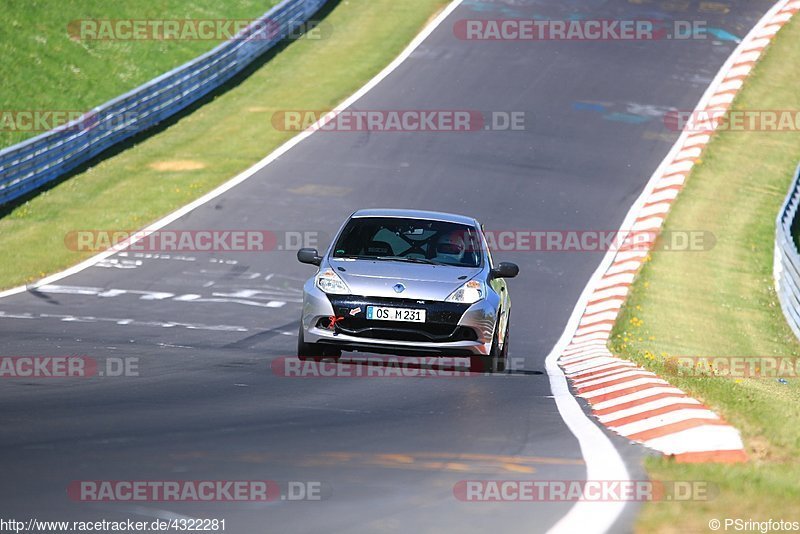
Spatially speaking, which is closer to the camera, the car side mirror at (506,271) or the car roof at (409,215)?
the car side mirror at (506,271)

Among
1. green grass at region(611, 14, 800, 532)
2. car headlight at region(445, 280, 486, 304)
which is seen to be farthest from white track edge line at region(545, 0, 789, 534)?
car headlight at region(445, 280, 486, 304)

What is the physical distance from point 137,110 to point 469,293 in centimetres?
1834

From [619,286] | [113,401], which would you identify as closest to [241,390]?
[113,401]

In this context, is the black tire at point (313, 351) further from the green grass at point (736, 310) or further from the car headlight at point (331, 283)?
the green grass at point (736, 310)

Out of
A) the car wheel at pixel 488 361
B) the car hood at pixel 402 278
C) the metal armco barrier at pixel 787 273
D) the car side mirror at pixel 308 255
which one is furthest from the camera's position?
the metal armco barrier at pixel 787 273

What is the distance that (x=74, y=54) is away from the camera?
33.3 m

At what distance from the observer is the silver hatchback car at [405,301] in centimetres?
1184

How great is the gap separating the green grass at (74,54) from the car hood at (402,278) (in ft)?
57.9

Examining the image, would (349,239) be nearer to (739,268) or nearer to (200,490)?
(200,490)

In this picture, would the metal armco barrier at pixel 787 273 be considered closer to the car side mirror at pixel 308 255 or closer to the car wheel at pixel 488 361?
the car wheel at pixel 488 361

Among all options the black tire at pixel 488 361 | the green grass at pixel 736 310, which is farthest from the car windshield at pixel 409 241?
the green grass at pixel 736 310

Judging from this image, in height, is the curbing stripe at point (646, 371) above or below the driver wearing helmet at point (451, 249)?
below

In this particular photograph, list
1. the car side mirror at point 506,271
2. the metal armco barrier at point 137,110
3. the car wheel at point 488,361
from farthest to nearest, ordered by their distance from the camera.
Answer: the metal armco barrier at point 137,110 → the car side mirror at point 506,271 → the car wheel at point 488,361

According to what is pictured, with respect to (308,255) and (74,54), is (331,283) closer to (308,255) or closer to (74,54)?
(308,255)
